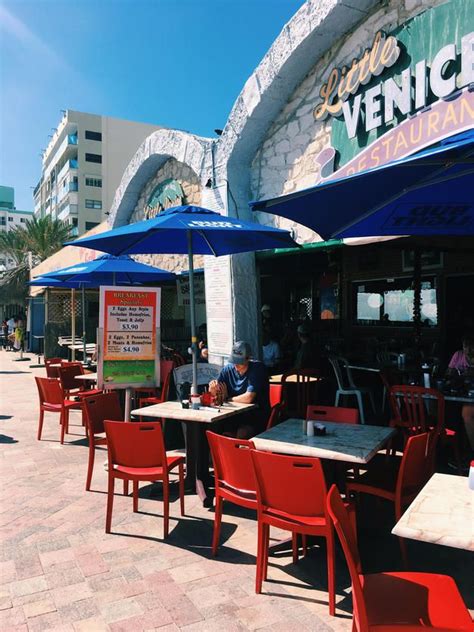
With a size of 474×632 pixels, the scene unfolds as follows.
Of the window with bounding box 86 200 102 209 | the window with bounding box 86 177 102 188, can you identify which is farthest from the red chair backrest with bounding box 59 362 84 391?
the window with bounding box 86 177 102 188

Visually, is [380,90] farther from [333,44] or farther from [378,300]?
[378,300]

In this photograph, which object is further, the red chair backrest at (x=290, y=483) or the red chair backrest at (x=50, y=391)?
the red chair backrest at (x=50, y=391)

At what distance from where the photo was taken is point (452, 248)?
775 centimetres

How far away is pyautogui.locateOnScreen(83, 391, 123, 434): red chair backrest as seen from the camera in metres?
4.45

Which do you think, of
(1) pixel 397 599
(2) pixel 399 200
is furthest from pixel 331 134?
(1) pixel 397 599

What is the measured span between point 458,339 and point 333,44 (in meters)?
5.49

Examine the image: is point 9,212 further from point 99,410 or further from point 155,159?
point 99,410

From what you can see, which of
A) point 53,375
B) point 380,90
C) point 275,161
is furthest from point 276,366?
point 380,90

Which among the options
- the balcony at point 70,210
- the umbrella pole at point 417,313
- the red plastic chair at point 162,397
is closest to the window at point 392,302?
the umbrella pole at point 417,313

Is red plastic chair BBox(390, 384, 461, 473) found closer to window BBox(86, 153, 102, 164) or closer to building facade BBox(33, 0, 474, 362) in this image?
building facade BBox(33, 0, 474, 362)

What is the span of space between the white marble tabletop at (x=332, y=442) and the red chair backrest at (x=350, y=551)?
1.00 m

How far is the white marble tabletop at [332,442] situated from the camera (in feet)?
9.86

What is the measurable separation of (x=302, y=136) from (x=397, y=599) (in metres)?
5.59

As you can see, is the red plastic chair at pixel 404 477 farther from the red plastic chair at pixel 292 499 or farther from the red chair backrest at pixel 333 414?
the red plastic chair at pixel 292 499
